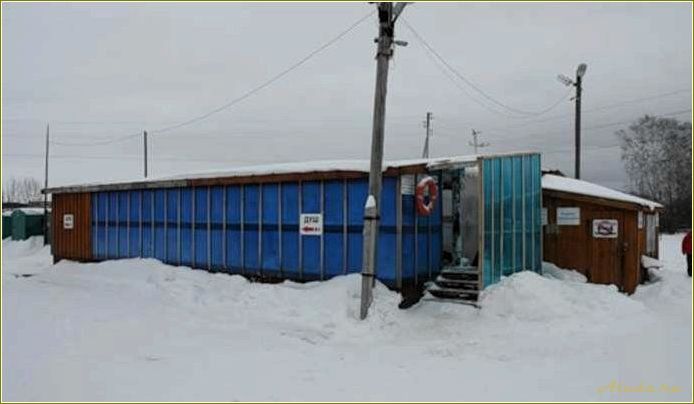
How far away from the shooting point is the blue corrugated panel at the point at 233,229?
49.7ft

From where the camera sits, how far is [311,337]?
10484mm

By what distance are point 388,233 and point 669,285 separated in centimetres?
638

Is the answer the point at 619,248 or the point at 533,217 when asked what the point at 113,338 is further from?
the point at 619,248

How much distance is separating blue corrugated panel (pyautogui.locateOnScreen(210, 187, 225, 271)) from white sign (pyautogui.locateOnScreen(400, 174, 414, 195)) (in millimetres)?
5101

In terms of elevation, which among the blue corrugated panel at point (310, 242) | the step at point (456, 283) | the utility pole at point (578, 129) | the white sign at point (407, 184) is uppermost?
the utility pole at point (578, 129)

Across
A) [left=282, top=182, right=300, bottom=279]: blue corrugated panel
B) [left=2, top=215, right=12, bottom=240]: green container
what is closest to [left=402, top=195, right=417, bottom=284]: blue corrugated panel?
[left=282, top=182, right=300, bottom=279]: blue corrugated panel

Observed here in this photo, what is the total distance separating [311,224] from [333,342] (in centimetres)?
396

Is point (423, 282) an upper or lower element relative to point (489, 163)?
lower

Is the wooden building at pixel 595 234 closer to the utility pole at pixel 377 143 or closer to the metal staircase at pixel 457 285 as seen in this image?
the metal staircase at pixel 457 285

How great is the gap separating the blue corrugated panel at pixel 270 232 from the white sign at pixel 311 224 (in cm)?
78

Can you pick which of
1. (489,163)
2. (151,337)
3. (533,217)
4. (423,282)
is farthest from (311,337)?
(533,217)

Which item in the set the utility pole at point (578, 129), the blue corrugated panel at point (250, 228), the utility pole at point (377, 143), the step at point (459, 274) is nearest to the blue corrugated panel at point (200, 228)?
the blue corrugated panel at point (250, 228)

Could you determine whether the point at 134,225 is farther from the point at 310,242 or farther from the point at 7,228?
the point at 7,228

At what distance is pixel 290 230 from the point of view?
14.2 metres
